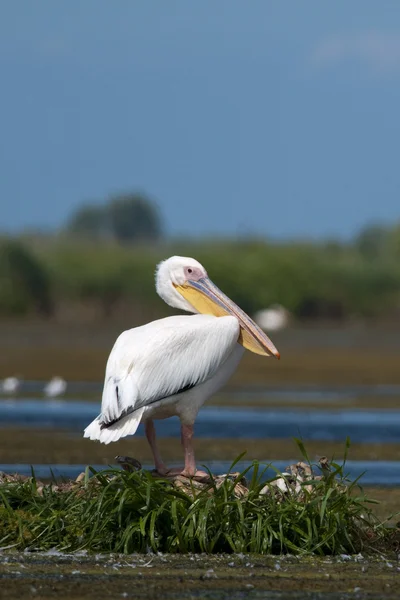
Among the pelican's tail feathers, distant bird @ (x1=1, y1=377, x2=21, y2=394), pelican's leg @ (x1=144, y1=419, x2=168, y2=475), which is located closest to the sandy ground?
the pelican's tail feathers

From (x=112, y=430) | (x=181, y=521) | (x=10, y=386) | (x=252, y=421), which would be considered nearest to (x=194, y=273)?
(x=112, y=430)

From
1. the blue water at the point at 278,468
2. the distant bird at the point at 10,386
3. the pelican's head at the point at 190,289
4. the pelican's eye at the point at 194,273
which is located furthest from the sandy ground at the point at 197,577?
the distant bird at the point at 10,386

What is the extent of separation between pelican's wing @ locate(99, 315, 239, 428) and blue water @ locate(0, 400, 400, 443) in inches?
204

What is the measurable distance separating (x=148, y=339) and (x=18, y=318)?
27790 millimetres

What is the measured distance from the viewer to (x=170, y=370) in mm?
8492

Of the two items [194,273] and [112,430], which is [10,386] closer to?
[194,273]

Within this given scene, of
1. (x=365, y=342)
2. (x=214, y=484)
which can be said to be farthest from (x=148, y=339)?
(x=365, y=342)

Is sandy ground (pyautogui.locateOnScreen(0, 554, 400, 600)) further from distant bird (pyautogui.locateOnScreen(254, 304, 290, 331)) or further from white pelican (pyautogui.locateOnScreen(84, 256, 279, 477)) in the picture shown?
distant bird (pyautogui.locateOnScreen(254, 304, 290, 331))

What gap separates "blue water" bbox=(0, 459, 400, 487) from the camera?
1072 cm

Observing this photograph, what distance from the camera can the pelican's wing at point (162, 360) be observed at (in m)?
8.27

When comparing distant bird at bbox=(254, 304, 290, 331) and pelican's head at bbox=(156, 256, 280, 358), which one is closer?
pelican's head at bbox=(156, 256, 280, 358)

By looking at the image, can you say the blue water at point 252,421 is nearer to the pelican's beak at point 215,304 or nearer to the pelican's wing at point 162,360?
the pelican's beak at point 215,304

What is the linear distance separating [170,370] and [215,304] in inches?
34.0

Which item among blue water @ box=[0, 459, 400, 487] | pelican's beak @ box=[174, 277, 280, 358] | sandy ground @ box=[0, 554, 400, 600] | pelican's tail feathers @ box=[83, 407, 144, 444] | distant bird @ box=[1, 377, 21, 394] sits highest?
pelican's beak @ box=[174, 277, 280, 358]
